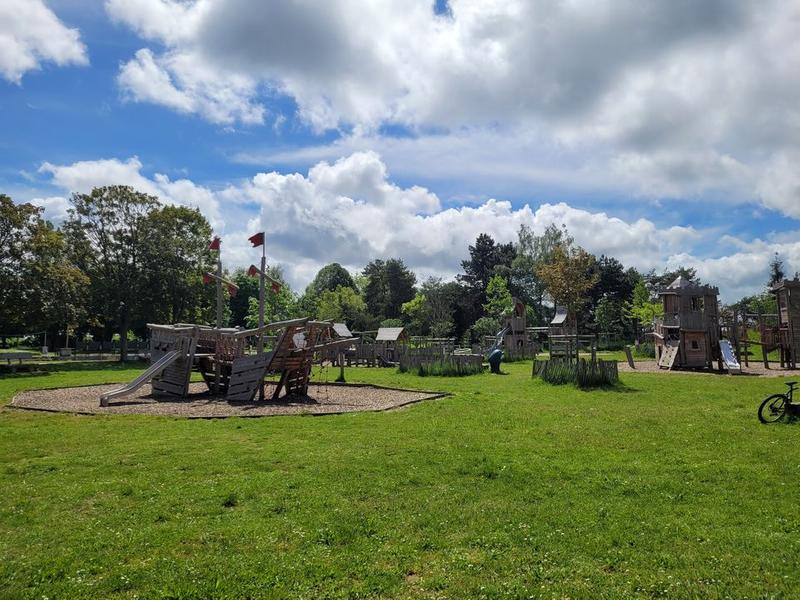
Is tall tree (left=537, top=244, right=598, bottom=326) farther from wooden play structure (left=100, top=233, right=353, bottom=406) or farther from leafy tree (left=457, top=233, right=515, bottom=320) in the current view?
wooden play structure (left=100, top=233, right=353, bottom=406)

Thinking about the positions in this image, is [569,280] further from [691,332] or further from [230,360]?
[230,360]

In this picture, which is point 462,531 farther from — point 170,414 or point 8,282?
point 8,282

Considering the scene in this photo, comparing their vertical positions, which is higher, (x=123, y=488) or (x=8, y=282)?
(x=8, y=282)

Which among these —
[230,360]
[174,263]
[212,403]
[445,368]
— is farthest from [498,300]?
[212,403]

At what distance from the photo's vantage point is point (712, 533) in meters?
5.99

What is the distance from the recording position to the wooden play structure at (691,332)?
104ft

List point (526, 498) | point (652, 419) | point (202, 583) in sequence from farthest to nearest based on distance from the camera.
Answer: point (652, 419) < point (526, 498) < point (202, 583)

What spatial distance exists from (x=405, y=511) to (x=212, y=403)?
13105mm

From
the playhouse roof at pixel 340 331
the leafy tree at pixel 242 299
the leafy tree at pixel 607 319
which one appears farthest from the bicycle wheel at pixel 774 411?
the leafy tree at pixel 242 299

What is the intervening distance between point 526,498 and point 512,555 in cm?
178

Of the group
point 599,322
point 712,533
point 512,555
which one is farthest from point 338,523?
point 599,322

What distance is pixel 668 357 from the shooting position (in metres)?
32.0

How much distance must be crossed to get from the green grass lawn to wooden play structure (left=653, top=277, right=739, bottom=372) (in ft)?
69.5

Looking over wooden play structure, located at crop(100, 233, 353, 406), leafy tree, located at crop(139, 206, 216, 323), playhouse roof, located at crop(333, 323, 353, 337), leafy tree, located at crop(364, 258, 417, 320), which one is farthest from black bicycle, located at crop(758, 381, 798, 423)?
leafy tree, located at crop(364, 258, 417, 320)
